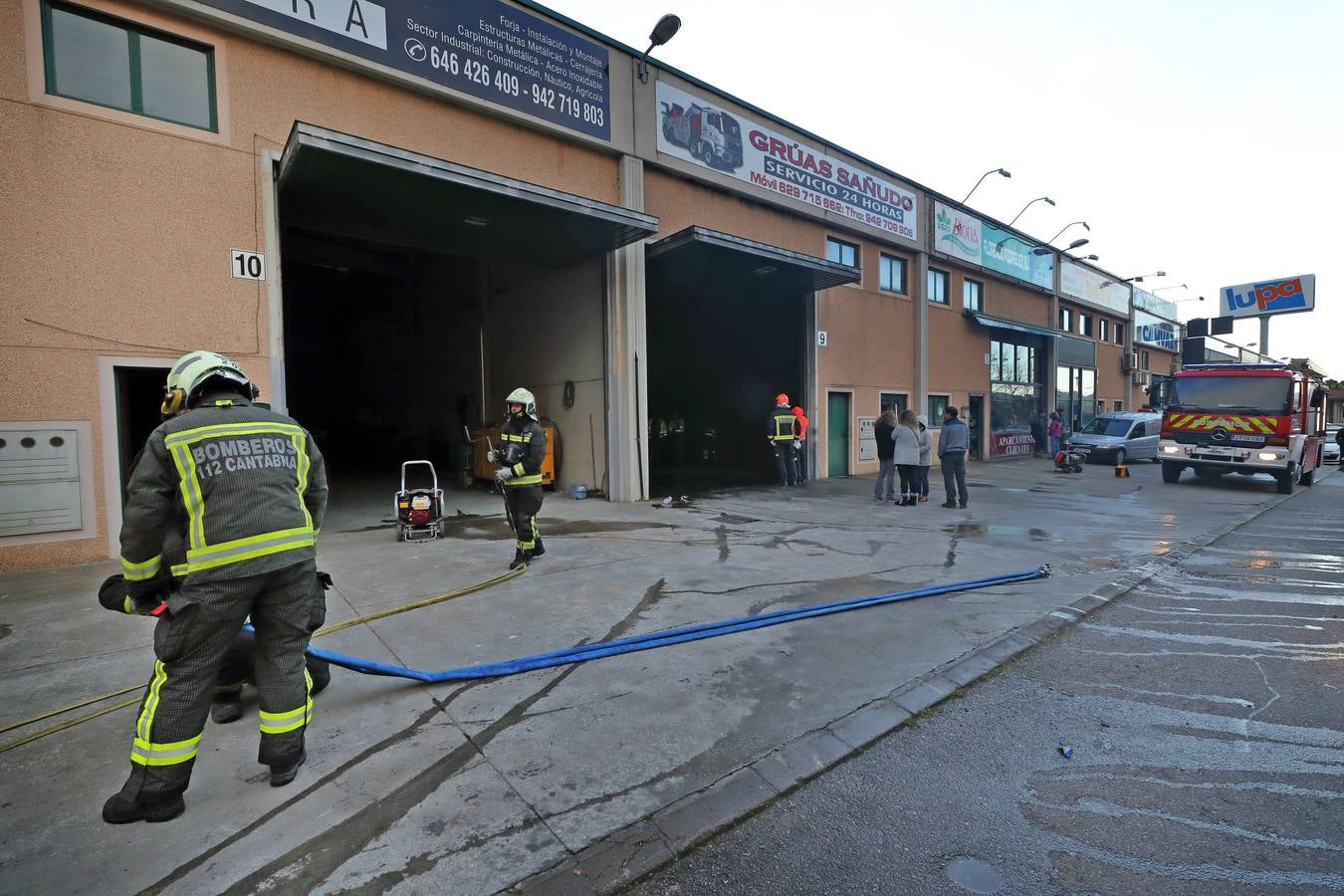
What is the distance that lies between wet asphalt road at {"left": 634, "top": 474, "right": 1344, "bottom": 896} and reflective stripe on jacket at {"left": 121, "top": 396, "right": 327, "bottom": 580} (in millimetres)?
1986

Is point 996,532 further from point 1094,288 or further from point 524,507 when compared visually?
point 1094,288

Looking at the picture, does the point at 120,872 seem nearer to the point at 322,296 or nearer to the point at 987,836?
the point at 987,836

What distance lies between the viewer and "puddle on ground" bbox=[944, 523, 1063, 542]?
28.3 ft

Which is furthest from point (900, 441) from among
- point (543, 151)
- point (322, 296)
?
point (322, 296)

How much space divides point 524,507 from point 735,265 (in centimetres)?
831

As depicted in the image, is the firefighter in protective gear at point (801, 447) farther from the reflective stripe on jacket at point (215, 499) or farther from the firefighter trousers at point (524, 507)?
the reflective stripe on jacket at point (215, 499)

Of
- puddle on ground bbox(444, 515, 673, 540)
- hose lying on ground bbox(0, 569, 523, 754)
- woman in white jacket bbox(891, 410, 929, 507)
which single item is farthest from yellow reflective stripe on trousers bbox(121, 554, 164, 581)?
woman in white jacket bbox(891, 410, 929, 507)

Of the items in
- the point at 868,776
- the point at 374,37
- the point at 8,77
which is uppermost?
the point at 374,37

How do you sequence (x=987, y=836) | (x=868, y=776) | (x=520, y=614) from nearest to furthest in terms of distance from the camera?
(x=987, y=836) < (x=868, y=776) < (x=520, y=614)

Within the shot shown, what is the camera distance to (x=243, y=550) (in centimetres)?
262

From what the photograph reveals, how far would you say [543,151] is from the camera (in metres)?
10.9

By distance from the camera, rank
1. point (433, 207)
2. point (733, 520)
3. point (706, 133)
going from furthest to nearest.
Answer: point (706, 133) → point (733, 520) → point (433, 207)

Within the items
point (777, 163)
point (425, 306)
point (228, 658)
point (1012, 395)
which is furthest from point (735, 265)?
point (1012, 395)

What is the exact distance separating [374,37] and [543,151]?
2.84 m
